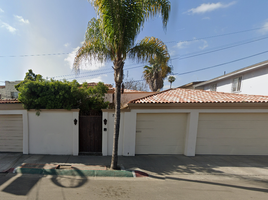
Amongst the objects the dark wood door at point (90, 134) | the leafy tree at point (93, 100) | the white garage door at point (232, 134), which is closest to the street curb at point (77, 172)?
the dark wood door at point (90, 134)

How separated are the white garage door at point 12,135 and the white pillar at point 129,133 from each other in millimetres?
5238

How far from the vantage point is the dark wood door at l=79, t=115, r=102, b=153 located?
20.4ft

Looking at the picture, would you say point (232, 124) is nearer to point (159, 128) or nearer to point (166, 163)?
→ point (159, 128)

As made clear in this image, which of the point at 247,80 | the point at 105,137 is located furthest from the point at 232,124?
the point at 105,137

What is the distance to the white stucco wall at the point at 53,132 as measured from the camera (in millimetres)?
5992

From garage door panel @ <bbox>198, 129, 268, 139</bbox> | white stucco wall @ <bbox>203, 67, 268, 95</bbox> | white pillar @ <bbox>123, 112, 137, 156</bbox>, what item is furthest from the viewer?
white stucco wall @ <bbox>203, 67, 268, 95</bbox>

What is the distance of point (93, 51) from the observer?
5328 mm

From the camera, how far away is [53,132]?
19.7 feet

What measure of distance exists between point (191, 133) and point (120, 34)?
5675 mm

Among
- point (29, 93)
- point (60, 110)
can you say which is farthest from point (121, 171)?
point (29, 93)

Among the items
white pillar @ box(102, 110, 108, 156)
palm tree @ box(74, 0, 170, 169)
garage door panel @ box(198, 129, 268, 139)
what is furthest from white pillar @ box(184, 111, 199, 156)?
white pillar @ box(102, 110, 108, 156)

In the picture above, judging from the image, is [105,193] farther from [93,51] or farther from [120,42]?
[93,51]

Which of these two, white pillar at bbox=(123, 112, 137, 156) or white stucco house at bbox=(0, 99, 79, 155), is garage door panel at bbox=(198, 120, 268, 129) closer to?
white pillar at bbox=(123, 112, 137, 156)

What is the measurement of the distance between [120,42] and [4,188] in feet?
18.7
